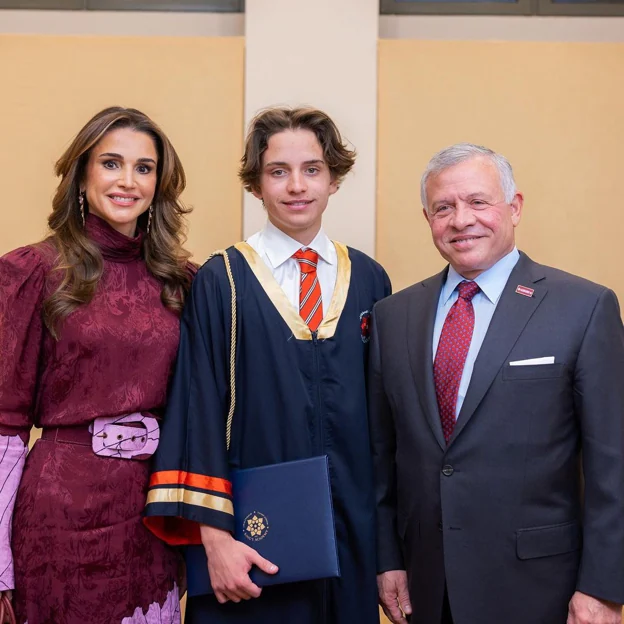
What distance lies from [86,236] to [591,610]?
1.50m

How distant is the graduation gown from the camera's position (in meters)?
2.04

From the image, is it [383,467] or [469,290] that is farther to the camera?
[383,467]

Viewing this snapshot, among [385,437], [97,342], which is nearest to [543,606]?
[385,437]

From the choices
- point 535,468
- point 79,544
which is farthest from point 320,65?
point 79,544

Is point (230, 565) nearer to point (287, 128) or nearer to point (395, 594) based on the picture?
point (395, 594)

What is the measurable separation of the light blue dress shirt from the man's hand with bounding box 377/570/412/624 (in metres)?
0.49

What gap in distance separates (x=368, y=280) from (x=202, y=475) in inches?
28.0

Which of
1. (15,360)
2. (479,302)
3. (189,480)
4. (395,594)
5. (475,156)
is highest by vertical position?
(475,156)

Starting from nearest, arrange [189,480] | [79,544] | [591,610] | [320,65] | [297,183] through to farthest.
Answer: [591,610] < [79,544] < [189,480] < [297,183] < [320,65]

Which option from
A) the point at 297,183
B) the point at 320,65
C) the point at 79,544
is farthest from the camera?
the point at 320,65

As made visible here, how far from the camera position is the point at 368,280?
2281 millimetres

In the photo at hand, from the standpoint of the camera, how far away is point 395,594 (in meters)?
2.07

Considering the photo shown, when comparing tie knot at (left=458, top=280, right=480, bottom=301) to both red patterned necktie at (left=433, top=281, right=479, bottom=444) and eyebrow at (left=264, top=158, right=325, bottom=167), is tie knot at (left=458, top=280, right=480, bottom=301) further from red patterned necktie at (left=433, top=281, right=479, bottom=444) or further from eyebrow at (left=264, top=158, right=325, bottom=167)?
eyebrow at (left=264, top=158, right=325, bottom=167)

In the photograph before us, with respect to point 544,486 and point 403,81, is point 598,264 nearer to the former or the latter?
point 403,81
